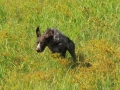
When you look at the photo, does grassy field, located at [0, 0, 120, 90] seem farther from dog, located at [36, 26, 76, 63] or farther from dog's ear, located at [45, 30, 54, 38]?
dog's ear, located at [45, 30, 54, 38]

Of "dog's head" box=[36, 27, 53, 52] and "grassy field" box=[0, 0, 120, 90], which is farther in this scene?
"dog's head" box=[36, 27, 53, 52]

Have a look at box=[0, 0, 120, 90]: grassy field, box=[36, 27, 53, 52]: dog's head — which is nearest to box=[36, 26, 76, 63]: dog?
box=[36, 27, 53, 52]: dog's head

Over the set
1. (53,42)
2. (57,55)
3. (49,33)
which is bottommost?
(57,55)

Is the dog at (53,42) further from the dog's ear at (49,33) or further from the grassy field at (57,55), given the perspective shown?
the grassy field at (57,55)

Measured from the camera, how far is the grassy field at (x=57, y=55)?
6465 mm

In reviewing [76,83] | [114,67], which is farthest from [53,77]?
[114,67]

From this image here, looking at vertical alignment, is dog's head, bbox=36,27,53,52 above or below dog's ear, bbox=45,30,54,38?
below

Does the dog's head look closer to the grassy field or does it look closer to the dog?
the dog

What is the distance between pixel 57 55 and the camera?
713cm

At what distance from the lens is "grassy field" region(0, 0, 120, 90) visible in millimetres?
6465

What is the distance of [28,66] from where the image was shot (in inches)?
288

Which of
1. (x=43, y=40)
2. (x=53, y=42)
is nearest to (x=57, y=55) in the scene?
(x=53, y=42)

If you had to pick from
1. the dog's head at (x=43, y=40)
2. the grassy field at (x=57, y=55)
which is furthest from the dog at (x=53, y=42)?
the grassy field at (x=57, y=55)

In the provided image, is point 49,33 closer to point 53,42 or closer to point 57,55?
point 53,42
